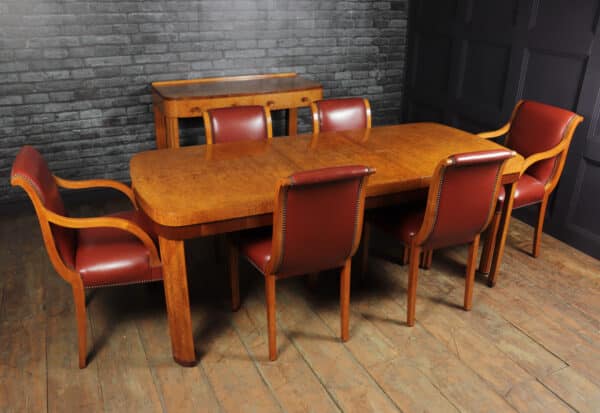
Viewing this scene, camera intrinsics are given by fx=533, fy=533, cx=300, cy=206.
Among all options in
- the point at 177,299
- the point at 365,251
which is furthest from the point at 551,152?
the point at 177,299

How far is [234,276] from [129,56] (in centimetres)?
210

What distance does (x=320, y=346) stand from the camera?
7.67 ft

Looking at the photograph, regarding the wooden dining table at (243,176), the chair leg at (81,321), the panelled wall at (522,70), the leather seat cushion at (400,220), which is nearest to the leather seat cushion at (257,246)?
the wooden dining table at (243,176)

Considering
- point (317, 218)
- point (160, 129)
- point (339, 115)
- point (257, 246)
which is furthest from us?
point (160, 129)

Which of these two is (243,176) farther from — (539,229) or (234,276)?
(539,229)

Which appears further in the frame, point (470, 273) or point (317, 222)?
point (470, 273)

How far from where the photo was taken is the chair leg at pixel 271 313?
2.13 metres

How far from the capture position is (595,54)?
300cm

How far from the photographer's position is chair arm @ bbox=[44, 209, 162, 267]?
78.0 inches

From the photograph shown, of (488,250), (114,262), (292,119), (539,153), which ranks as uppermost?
(539,153)

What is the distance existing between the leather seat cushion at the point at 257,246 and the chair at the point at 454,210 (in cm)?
60

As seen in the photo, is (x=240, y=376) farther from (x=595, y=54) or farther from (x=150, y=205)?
(x=595, y=54)

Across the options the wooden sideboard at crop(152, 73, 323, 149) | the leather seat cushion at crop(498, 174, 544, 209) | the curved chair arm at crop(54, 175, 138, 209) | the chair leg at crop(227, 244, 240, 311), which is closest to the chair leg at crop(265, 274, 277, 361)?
the chair leg at crop(227, 244, 240, 311)

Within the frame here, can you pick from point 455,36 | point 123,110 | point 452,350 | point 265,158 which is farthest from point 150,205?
point 455,36
